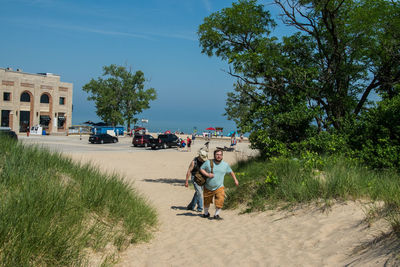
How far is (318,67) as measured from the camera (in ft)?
48.0

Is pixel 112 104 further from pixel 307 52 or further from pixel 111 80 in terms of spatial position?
pixel 307 52

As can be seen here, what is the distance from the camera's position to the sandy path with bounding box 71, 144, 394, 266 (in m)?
5.75

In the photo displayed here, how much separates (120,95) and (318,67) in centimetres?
5762

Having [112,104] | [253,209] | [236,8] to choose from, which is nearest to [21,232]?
[253,209]

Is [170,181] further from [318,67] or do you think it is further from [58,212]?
[58,212]

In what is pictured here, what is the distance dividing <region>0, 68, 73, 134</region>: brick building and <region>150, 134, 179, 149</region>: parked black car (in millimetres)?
31996

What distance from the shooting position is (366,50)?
548 inches

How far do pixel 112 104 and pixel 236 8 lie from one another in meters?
53.8

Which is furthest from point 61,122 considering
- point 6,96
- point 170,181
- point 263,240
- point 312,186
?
point 263,240

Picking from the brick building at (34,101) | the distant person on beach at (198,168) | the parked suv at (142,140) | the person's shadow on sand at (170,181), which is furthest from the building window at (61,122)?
the distant person on beach at (198,168)

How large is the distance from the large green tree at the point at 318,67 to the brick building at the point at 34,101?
57360 mm

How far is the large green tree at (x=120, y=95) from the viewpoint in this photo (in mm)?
67125

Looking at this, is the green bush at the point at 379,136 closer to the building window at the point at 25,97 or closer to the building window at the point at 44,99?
the building window at the point at 25,97

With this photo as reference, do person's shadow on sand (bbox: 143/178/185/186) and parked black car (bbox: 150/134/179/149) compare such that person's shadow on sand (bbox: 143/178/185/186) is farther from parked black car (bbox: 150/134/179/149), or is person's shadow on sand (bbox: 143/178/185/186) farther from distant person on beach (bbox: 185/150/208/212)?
parked black car (bbox: 150/134/179/149)
